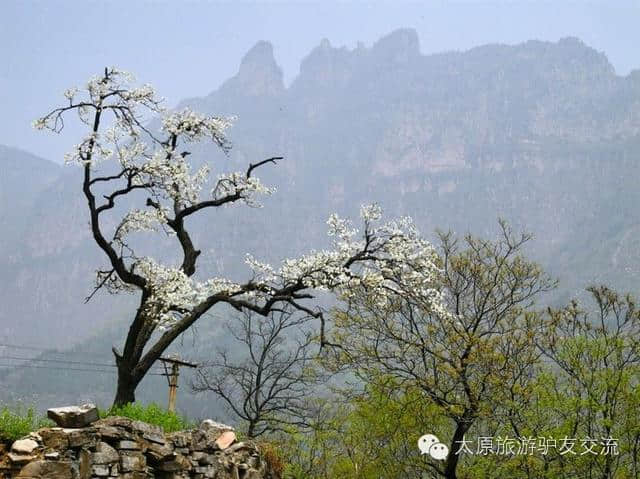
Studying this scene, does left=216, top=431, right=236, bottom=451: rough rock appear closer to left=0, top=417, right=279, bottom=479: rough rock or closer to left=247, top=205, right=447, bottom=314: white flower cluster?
left=0, top=417, right=279, bottom=479: rough rock

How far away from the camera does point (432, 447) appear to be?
19.2 m

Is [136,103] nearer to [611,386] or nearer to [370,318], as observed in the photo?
[370,318]

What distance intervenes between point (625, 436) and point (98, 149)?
46.6 feet

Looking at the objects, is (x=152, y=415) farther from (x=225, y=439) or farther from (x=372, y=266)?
(x=372, y=266)

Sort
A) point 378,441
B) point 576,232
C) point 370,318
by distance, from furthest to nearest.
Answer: point 576,232
point 378,441
point 370,318

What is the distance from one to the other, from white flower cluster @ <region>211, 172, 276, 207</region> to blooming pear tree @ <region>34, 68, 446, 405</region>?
0.02 m

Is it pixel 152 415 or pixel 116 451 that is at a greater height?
pixel 152 415

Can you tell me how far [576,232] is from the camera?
169875mm

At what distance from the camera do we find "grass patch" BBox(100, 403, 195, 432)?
11.6 meters

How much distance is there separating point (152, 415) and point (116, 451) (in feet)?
5.76

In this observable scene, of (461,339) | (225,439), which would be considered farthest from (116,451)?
(461,339)

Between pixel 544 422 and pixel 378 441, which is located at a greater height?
pixel 544 422

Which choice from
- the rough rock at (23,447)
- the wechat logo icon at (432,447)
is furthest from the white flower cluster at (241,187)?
the wechat logo icon at (432,447)

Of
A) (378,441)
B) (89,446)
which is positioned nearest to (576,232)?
(378,441)
